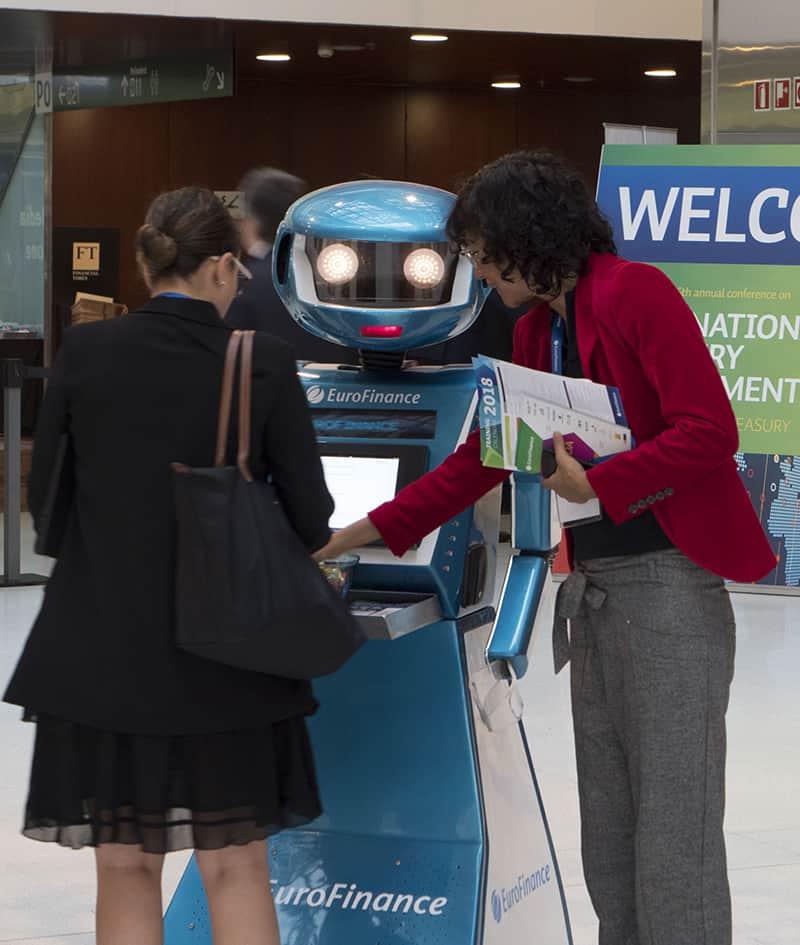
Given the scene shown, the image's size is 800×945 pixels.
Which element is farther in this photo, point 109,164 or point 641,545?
point 109,164

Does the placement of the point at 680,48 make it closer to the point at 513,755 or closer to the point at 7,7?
the point at 7,7

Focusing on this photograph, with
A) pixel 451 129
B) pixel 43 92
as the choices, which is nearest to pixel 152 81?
pixel 43 92

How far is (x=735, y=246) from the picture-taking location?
20.6ft

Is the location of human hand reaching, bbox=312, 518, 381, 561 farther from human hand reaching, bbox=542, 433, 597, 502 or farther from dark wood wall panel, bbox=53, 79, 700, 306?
dark wood wall panel, bbox=53, 79, 700, 306

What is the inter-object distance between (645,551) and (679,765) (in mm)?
288

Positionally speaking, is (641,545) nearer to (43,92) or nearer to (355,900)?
(355,900)

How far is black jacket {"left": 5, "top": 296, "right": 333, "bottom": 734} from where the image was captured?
1.97m

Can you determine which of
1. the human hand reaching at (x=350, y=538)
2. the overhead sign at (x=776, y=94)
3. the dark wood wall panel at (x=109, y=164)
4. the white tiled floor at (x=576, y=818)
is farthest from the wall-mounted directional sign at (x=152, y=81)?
the human hand reaching at (x=350, y=538)

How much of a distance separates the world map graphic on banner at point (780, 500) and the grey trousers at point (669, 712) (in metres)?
4.61

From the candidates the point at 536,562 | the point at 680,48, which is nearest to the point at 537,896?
the point at 536,562

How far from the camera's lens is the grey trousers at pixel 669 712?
2.09m

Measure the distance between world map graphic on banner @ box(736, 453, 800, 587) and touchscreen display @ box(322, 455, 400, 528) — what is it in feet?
14.1

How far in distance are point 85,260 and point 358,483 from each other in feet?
32.8

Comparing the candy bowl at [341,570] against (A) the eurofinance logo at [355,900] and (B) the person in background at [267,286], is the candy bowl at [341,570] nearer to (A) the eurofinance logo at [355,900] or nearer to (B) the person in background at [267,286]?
(B) the person in background at [267,286]
